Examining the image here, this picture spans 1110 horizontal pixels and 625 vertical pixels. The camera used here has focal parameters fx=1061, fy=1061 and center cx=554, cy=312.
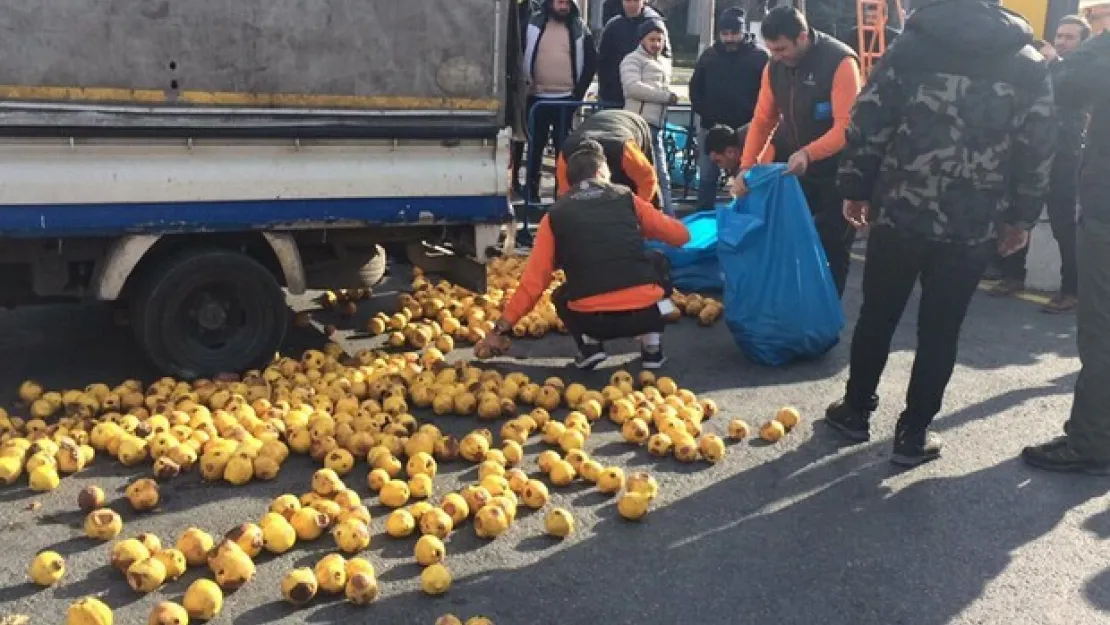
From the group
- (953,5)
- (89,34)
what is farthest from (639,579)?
(89,34)

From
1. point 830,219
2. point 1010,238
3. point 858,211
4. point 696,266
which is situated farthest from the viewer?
point 696,266

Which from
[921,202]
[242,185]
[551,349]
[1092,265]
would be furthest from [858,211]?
[242,185]

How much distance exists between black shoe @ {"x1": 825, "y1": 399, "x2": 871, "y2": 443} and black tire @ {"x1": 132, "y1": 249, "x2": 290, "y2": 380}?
310 cm

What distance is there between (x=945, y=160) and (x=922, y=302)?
Answer: 0.66 metres

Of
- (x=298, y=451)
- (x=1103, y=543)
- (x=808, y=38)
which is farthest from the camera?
(x=808, y=38)

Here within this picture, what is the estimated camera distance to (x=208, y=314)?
19.4ft

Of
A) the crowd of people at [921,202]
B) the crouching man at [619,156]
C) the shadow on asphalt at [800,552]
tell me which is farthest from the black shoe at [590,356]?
the shadow on asphalt at [800,552]

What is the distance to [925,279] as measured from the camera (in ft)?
16.1

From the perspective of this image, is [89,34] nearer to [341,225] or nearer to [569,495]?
[341,225]

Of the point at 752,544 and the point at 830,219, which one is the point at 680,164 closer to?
the point at 830,219

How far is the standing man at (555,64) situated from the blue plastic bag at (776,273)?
356 cm

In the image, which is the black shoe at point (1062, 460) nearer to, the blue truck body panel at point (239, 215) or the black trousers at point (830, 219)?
the black trousers at point (830, 219)

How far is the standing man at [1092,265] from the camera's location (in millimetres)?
4832

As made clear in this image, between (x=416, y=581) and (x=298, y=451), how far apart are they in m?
1.34
